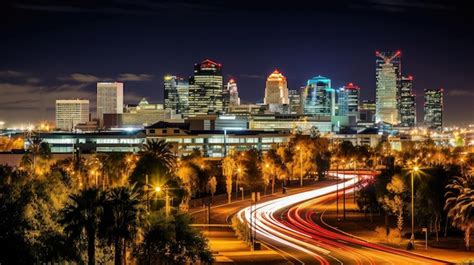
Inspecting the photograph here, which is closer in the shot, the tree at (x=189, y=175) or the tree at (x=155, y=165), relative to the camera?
the tree at (x=155, y=165)

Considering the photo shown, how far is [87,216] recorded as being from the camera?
146 ft

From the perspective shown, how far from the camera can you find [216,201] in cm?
10488

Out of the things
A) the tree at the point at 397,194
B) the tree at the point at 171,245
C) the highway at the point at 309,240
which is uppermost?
the tree at the point at 397,194

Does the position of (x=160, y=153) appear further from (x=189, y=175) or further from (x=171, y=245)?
(x=171, y=245)

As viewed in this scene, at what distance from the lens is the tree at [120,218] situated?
45.3 m

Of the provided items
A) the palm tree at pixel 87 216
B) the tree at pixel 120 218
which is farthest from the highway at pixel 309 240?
the palm tree at pixel 87 216

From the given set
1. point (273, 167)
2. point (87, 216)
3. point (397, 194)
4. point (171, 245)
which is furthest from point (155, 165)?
point (273, 167)

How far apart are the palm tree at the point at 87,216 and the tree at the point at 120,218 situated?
0.52 meters

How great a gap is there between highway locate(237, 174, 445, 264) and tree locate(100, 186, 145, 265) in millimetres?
15267

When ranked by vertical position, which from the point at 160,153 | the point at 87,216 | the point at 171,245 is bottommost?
the point at 171,245

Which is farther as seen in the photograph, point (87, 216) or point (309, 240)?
point (309, 240)

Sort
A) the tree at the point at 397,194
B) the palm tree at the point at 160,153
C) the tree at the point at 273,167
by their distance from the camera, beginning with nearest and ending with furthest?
1. the tree at the point at 397,194
2. the palm tree at the point at 160,153
3. the tree at the point at 273,167

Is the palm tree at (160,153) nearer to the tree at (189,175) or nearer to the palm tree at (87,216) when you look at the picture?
the tree at (189,175)

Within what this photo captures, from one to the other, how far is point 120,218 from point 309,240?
25.7 meters
